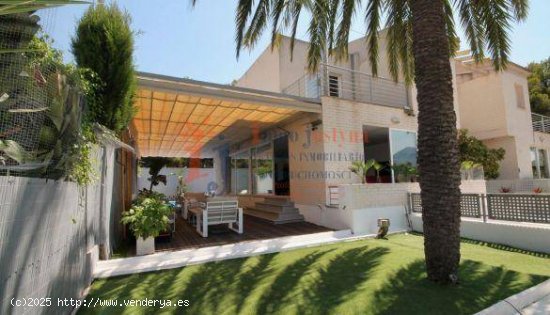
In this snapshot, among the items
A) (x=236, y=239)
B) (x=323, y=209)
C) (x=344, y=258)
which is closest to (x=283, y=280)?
(x=344, y=258)

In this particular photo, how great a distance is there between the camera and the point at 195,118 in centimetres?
1147

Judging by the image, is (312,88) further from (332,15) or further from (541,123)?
(541,123)

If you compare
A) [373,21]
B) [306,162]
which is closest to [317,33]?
[373,21]

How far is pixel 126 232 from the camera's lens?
946cm

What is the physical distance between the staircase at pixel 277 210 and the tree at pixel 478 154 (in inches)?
378

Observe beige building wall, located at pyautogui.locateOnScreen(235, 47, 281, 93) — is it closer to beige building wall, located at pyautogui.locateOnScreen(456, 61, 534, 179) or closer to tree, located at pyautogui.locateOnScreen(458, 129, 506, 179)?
tree, located at pyautogui.locateOnScreen(458, 129, 506, 179)

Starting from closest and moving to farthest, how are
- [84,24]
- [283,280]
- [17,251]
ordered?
[17,251] → [283,280] → [84,24]

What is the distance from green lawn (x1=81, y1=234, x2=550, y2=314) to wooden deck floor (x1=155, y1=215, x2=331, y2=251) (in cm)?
169

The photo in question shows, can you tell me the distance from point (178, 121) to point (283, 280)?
8422 mm

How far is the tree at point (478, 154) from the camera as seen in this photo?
15633 millimetres

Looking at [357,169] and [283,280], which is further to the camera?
[357,169]

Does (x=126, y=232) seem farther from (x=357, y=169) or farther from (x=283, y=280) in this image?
(x=357, y=169)

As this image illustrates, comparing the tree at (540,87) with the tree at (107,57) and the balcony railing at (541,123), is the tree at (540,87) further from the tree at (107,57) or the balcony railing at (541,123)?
the tree at (107,57)

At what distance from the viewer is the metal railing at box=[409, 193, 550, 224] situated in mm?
7391
